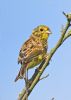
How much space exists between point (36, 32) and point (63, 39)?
1.88 metres

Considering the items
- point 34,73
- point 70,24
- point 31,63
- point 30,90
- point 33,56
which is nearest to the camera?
point 70,24

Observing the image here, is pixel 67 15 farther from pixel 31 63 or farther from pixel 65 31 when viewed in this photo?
pixel 31 63

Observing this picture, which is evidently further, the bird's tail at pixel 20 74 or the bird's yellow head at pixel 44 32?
the bird's yellow head at pixel 44 32

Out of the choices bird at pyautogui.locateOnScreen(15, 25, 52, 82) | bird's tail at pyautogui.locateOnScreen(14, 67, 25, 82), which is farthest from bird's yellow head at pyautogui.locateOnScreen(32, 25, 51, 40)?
bird's tail at pyautogui.locateOnScreen(14, 67, 25, 82)

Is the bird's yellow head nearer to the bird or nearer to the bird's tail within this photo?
the bird

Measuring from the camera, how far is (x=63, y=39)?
1279mm

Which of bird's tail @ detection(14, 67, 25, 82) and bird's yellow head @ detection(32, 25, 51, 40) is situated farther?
bird's yellow head @ detection(32, 25, 51, 40)


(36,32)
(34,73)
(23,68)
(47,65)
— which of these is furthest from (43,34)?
(47,65)

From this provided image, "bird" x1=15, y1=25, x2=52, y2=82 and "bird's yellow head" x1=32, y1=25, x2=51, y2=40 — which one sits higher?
"bird" x1=15, y1=25, x2=52, y2=82

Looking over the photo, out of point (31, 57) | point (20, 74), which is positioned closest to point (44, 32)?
point (31, 57)

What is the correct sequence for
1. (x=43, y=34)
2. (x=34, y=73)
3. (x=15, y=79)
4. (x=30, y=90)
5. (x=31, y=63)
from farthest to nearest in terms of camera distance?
1. (x=43, y=34)
2. (x=31, y=63)
3. (x=15, y=79)
4. (x=34, y=73)
5. (x=30, y=90)

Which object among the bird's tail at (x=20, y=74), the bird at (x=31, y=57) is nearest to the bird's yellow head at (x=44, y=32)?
the bird at (x=31, y=57)

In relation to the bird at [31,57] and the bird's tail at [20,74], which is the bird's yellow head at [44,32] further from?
the bird's tail at [20,74]

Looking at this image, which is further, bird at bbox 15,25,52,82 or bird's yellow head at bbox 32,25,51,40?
bird's yellow head at bbox 32,25,51,40
